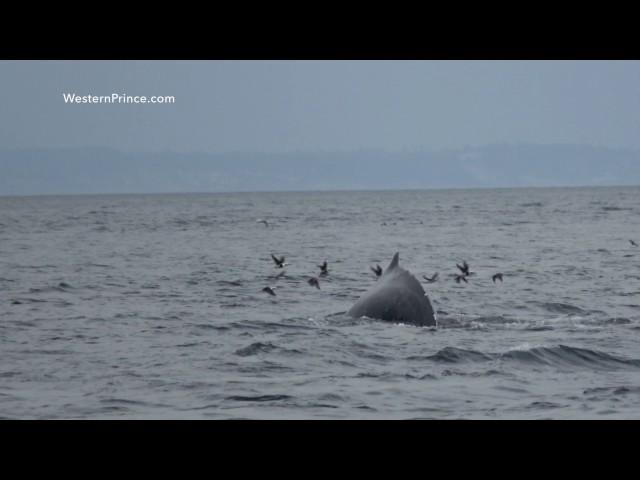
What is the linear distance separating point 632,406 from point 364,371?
11.3 feet

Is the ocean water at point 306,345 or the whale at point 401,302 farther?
the whale at point 401,302

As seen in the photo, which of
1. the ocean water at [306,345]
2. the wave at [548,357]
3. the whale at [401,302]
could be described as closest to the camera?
the ocean water at [306,345]

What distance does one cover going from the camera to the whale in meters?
15.2

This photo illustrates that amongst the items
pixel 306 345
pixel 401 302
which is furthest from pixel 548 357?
pixel 306 345

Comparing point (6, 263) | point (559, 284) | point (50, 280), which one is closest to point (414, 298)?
point (559, 284)

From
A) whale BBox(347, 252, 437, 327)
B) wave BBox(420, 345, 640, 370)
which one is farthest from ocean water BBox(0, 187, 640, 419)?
whale BBox(347, 252, 437, 327)

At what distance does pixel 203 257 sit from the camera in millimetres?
37094

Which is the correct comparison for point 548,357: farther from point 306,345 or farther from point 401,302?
point 306,345

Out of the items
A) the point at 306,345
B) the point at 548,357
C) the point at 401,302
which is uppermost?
the point at 401,302

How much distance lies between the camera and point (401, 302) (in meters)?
15.3

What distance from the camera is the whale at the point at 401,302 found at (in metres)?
15.2

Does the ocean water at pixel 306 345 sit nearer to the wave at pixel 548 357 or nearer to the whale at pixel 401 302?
the wave at pixel 548 357

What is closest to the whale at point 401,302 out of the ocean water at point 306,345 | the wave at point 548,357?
the ocean water at point 306,345
